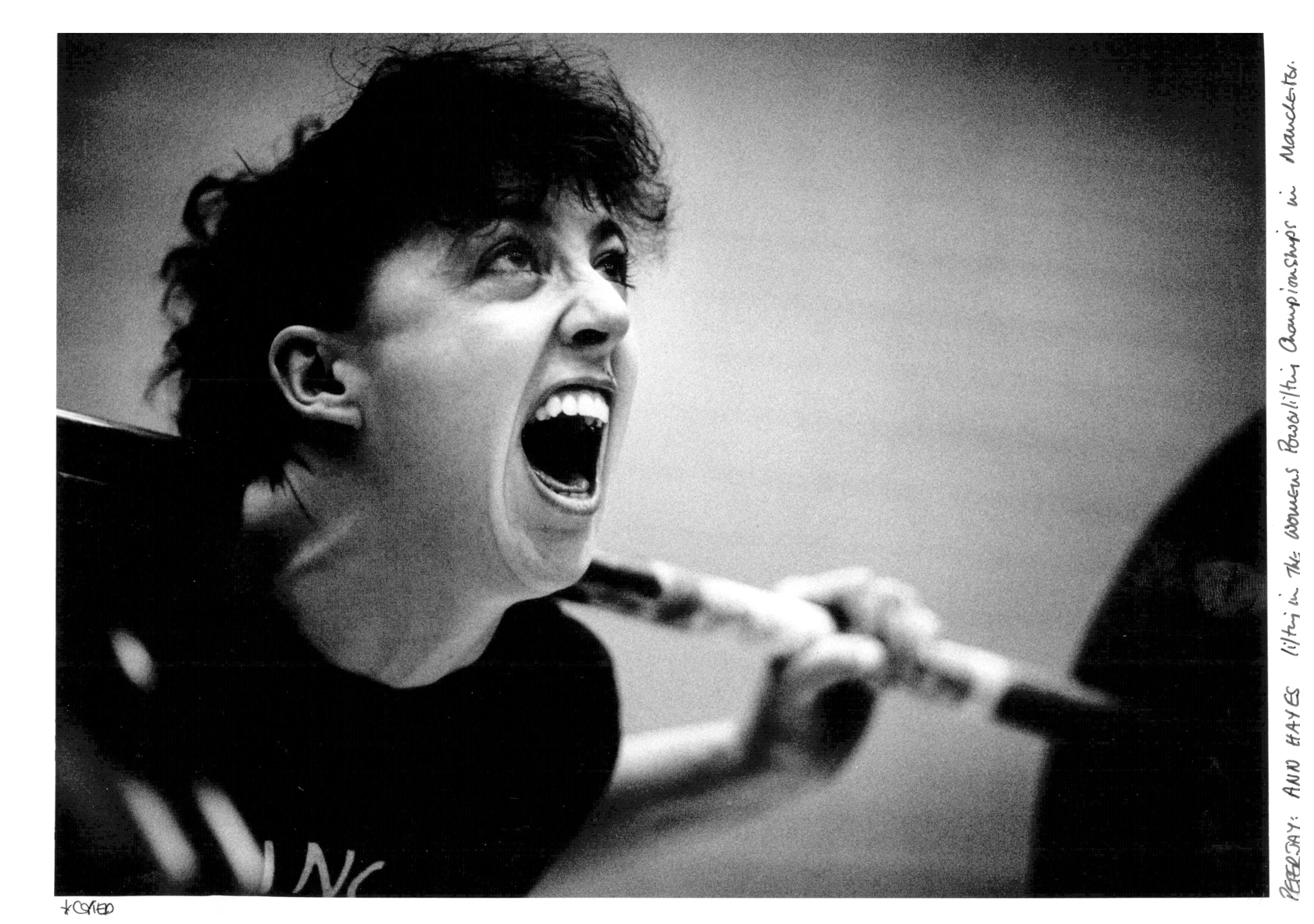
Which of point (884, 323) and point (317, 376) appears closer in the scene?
point (317, 376)

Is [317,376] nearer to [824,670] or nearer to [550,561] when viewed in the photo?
[550,561]

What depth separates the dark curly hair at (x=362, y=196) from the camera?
1771mm

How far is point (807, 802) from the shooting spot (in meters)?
1.85

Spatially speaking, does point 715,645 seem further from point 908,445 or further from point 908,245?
point 908,245

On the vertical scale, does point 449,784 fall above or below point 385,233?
below

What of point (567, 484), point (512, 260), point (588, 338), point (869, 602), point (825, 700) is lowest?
point (825, 700)

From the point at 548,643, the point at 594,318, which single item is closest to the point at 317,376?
the point at 594,318

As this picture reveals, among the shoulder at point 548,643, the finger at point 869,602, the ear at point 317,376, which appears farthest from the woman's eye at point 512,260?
the finger at point 869,602

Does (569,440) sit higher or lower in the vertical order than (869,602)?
higher

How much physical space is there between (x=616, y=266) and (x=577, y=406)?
23 centimetres

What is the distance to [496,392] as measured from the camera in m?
1.76

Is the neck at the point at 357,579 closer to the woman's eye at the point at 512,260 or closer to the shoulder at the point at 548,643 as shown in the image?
the shoulder at the point at 548,643
